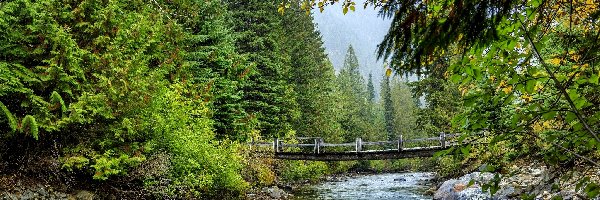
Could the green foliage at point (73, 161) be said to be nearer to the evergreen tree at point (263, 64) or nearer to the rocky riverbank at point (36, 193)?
the rocky riverbank at point (36, 193)

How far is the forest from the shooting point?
9.05ft

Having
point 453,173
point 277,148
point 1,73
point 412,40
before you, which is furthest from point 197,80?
point 412,40

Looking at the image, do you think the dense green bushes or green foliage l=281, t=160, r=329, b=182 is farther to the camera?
green foliage l=281, t=160, r=329, b=182

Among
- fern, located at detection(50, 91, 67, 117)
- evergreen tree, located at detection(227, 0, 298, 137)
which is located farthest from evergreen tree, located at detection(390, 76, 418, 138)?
fern, located at detection(50, 91, 67, 117)

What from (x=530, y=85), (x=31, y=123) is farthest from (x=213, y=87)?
(x=530, y=85)

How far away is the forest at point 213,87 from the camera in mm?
2758

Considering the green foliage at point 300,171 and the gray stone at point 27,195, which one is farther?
the green foliage at point 300,171

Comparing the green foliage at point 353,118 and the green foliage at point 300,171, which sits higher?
the green foliage at point 353,118

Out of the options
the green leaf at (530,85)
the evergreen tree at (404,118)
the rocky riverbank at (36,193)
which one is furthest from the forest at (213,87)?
the evergreen tree at (404,118)

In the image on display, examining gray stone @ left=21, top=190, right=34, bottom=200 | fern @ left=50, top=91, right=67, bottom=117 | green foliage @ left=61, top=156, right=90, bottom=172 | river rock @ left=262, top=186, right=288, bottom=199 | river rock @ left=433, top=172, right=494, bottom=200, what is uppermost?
fern @ left=50, top=91, right=67, bottom=117

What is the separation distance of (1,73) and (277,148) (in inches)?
616

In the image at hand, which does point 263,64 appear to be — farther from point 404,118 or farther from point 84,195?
point 404,118

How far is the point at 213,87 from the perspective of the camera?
64.5ft

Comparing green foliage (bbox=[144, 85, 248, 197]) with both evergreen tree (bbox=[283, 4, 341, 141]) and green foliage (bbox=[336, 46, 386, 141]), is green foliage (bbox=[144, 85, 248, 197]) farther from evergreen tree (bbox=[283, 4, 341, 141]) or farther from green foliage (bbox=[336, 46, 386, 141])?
green foliage (bbox=[336, 46, 386, 141])
